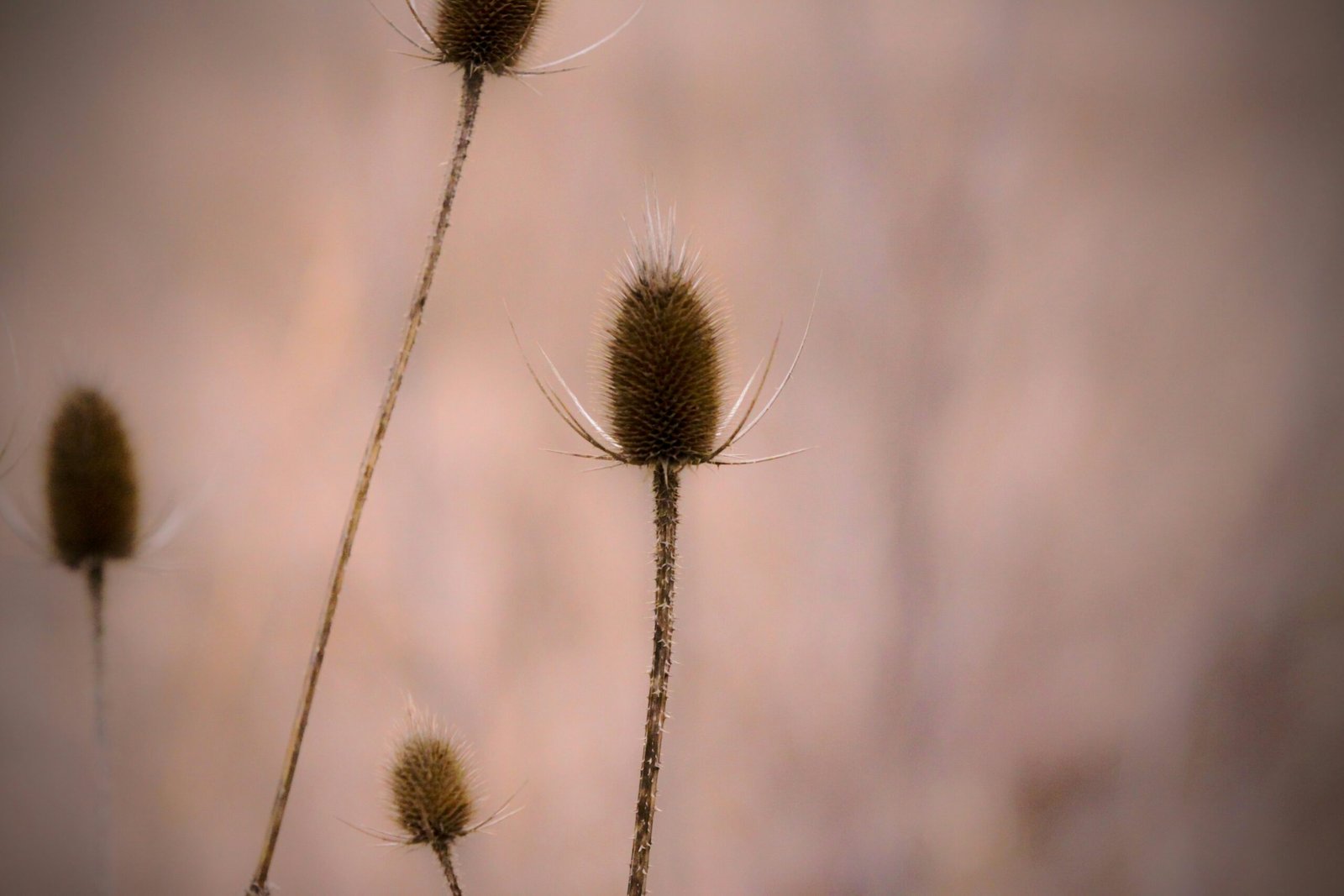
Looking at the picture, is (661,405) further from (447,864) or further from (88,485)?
(88,485)

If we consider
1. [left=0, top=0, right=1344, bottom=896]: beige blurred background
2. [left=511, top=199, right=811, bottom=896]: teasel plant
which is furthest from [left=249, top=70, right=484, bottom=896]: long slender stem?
[left=0, top=0, right=1344, bottom=896]: beige blurred background

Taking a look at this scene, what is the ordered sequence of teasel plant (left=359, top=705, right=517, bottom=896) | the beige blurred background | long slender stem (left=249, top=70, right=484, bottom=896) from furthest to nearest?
the beige blurred background, teasel plant (left=359, top=705, right=517, bottom=896), long slender stem (left=249, top=70, right=484, bottom=896)

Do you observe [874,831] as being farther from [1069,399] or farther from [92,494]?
[92,494]

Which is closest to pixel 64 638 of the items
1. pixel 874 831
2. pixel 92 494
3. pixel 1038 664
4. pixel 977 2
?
pixel 92 494

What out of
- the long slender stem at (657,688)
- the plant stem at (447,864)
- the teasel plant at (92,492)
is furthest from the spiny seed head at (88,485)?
the long slender stem at (657,688)

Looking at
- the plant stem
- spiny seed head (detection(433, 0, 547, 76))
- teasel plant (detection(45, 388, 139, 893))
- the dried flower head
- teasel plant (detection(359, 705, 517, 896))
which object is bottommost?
the plant stem

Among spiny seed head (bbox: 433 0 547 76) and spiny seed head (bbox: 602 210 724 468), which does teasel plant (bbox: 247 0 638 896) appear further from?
spiny seed head (bbox: 602 210 724 468)
